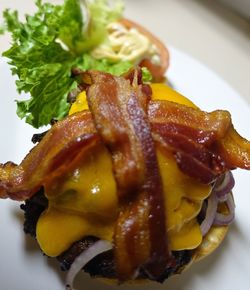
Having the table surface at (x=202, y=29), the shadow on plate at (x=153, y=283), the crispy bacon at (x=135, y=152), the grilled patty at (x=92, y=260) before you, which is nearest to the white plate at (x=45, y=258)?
the shadow on plate at (x=153, y=283)

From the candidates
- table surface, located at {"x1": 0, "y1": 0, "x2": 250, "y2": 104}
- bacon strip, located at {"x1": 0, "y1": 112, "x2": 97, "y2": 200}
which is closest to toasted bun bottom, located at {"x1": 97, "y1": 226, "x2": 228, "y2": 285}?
bacon strip, located at {"x1": 0, "y1": 112, "x2": 97, "y2": 200}

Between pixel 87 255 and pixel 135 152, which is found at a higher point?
pixel 135 152

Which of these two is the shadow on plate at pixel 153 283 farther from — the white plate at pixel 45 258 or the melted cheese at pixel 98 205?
the melted cheese at pixel 98 205

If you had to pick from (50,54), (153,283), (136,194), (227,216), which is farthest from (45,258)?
(50,54)

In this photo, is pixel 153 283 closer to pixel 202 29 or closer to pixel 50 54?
pixel 50 54

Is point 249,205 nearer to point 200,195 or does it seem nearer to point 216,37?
point 200,195
